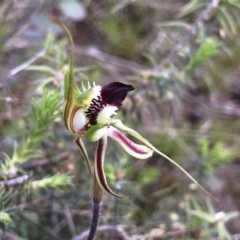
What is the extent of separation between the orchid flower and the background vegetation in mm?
211

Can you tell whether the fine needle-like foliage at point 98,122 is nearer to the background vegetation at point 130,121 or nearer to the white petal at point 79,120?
the white petal at point 79,120

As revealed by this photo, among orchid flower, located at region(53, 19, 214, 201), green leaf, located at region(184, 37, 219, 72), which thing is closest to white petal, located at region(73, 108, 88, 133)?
orchid flower, located at region(53, 19, 214, 201)

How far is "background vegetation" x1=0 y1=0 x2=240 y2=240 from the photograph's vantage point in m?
1.08

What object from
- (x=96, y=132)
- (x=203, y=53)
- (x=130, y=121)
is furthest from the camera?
(x=130, y=121)

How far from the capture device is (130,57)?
1.90 meters

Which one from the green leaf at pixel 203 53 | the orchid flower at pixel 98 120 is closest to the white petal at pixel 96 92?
the orchid flower at pixel 98 120

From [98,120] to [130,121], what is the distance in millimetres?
562

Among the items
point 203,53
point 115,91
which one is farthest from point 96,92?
point 203,53

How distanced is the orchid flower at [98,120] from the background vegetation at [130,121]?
8.3 inches

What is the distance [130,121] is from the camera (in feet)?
4.25

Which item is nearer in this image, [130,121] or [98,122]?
[98,122]

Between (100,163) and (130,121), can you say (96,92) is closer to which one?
(100,163)

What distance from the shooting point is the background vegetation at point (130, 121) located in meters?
1.08

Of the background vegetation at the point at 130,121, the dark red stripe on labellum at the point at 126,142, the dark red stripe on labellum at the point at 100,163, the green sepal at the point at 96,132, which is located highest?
the background vegetation at the point at 130,121
